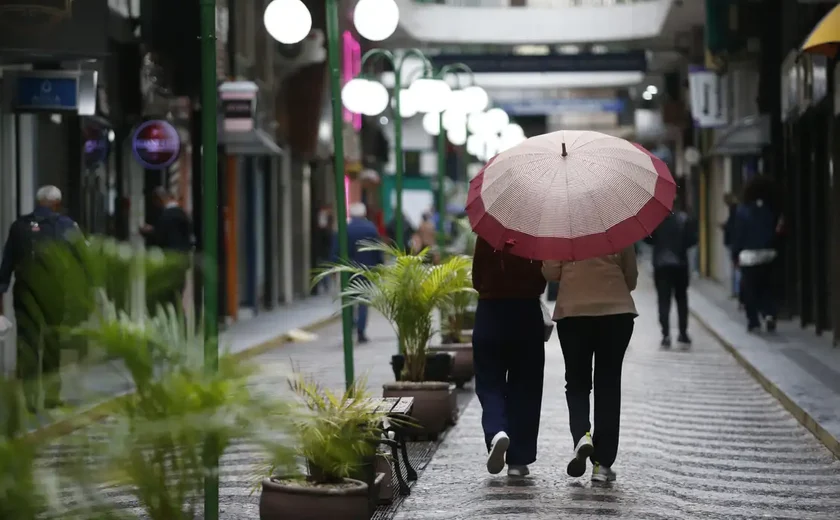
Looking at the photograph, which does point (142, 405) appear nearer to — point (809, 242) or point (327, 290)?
point (809, 242)

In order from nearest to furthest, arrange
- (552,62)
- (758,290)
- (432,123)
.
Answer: (758,290)
(432,123)
(552,62)

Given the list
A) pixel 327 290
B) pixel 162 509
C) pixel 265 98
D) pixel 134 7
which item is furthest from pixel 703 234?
pixel 162 509

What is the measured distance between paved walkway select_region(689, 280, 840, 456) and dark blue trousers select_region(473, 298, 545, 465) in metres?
2.52

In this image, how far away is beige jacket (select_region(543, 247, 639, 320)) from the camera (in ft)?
29.9

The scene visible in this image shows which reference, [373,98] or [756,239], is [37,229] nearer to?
[373,98]

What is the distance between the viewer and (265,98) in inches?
1246

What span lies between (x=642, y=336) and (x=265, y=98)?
11494mm

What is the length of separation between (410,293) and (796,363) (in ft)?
22.0

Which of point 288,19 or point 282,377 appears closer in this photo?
point 282,377

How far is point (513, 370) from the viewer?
943 centimetres

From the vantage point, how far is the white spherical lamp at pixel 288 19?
12750mm

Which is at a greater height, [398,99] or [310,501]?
[398,99]

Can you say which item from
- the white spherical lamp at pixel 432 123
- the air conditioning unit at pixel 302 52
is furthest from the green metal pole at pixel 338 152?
the air conditioning unit at pixel 302 52

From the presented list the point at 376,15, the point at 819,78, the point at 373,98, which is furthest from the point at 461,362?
the point at 819,78
